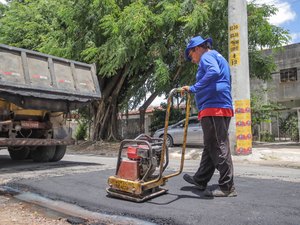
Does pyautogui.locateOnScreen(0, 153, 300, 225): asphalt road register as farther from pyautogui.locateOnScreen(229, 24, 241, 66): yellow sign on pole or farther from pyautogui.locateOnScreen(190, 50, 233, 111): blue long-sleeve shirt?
pyautogui.locateOnScreen(229, 24, 241, 66): yellow sign on pole

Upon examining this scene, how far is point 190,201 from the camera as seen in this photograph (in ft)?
14.5

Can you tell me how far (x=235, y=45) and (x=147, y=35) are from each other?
3596 mm

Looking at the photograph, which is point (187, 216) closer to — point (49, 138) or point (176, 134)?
point (49, 138)

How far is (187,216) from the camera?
12.4 ft

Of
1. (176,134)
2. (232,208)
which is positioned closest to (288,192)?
(232,208)

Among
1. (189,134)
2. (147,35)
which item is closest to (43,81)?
(147,35)

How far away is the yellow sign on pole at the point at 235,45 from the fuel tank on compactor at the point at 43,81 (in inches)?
179

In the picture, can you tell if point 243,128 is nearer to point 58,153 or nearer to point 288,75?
point 58,153

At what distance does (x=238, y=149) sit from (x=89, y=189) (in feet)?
22.3

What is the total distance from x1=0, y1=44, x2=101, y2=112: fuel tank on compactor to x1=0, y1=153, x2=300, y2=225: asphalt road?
2.08 meters

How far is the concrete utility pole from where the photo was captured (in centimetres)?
1107

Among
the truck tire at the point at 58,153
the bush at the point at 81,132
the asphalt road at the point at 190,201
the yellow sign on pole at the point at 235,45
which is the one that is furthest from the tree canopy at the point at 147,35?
the asphalt road at the point at 190,201

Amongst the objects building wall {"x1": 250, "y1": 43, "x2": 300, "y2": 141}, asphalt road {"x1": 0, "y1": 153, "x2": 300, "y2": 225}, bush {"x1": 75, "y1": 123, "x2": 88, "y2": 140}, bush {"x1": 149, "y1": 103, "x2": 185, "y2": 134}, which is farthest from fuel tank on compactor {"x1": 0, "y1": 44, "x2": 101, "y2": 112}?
building wall {"x1": 250, "y1": 43, "x2": 300, "y2": 141}

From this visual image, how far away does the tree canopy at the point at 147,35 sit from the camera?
13375 mm
